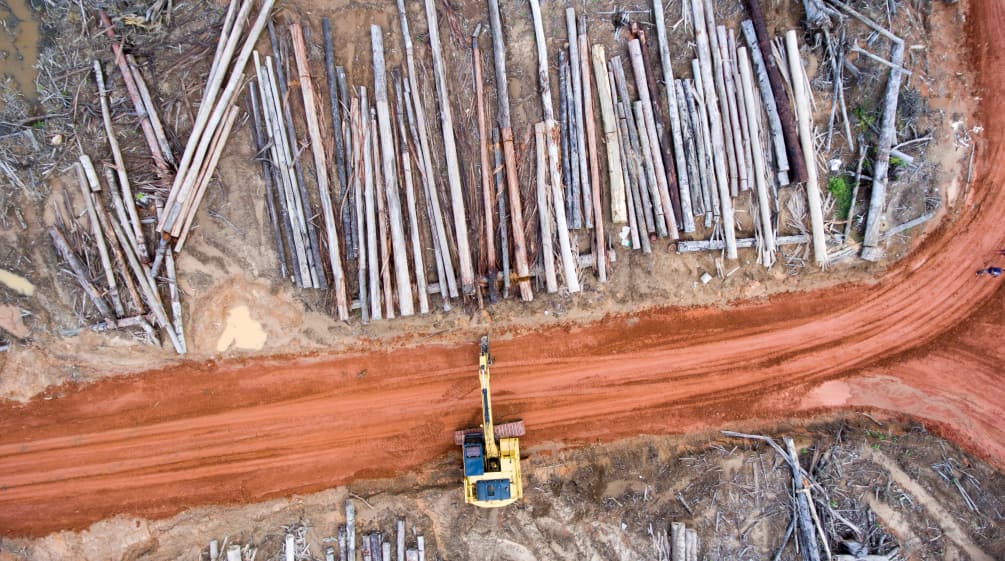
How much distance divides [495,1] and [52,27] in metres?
9.47

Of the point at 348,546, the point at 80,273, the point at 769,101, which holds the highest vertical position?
the point at 769,101

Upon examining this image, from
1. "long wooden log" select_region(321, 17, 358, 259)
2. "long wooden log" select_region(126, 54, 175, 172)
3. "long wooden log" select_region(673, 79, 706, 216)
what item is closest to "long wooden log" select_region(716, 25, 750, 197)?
"long wooden log" select_region(673, 79, 706, 216)

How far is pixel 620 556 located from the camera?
11.2 m

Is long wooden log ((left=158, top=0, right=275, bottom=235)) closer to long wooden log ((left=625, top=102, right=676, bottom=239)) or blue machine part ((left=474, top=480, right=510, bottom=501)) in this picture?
long wooden log ((left=625, top=102, right=676, bottom=239))

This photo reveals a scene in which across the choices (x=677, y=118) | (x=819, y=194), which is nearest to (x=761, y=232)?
(x=819, y=194)

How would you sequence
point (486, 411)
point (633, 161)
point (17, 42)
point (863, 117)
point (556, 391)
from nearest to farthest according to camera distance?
point (486, 411) → point (17, 42) → point (633, 161) → point (863, 117) → point (556, 391)

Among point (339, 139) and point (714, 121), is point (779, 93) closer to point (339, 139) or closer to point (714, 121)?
point (714, 121)

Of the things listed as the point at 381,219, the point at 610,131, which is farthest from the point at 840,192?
the point at 381,219

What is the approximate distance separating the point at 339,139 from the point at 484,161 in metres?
3.14

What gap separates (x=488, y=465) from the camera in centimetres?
1038

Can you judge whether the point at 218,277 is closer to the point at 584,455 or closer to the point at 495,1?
the point at 495,1

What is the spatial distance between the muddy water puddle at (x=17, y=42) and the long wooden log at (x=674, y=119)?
1336 cm

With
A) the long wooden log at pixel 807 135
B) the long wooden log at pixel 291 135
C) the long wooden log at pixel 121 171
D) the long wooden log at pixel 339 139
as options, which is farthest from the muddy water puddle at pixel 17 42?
the long wooden log at pixel 807 135

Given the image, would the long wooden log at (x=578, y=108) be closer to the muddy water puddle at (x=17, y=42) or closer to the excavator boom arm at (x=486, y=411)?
the excavator boom arm at (x=486, y=411)
